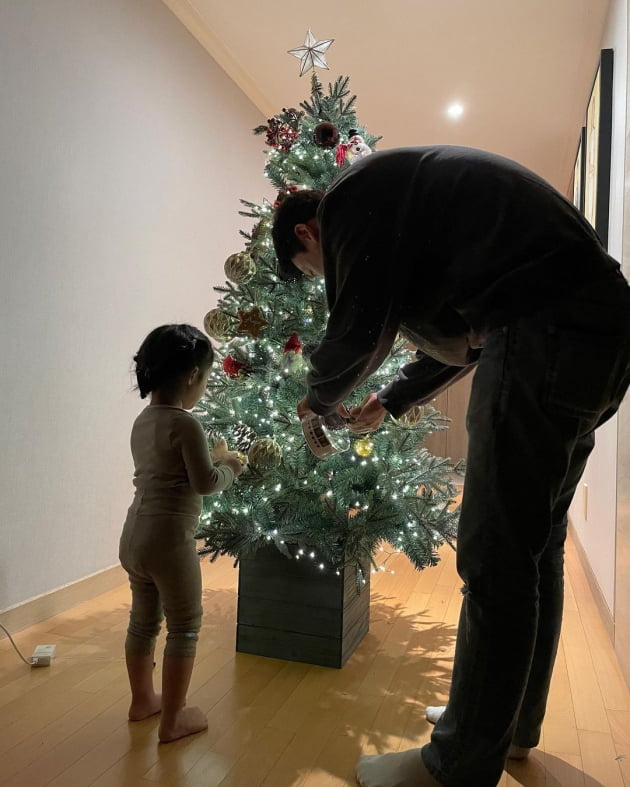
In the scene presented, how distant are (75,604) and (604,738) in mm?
1743

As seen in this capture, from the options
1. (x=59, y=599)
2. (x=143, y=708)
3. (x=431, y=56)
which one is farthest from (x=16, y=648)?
(x=431, y=56)

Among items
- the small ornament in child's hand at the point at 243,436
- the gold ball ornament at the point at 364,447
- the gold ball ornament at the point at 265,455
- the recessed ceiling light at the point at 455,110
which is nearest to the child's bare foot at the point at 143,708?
the gold ball ornament at the point at 265,455

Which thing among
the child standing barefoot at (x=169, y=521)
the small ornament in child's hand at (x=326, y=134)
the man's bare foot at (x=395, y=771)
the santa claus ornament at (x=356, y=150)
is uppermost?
the small ornament in child's hand at (x=326, y=134)

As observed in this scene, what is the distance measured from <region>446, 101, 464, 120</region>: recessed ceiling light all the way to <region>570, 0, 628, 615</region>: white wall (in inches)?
47.7

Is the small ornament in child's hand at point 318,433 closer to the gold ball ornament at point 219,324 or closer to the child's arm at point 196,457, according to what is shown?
the child's arm at point 196,457

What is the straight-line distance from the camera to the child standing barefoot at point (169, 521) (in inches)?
55.0

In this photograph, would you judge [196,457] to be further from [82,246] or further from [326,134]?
[82,246]

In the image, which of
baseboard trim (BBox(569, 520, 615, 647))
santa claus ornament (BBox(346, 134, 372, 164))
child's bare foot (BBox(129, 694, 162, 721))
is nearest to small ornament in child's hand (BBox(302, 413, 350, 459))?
child's bare foot (BBox(129, 694, 162, 721))

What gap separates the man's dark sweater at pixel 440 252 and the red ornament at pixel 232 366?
80 centimetres

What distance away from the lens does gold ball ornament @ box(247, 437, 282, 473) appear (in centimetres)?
174

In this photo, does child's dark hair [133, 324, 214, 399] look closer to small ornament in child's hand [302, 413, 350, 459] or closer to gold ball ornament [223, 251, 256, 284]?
small ornament in child's hand [302, 413, 350, 459]

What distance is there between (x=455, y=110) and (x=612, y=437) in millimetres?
2632

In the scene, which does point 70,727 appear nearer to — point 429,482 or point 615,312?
point 429,482

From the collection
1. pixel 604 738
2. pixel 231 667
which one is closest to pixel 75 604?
pixel 231 667
